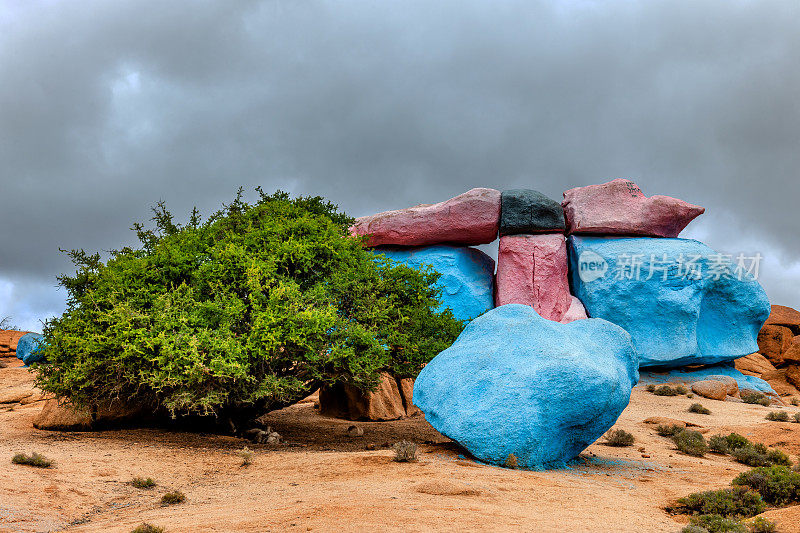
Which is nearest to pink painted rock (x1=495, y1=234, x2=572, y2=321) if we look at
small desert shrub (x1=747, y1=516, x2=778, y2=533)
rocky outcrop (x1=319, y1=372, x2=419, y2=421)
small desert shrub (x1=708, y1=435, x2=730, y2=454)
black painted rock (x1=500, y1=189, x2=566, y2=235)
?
black painted rock (x1=500, y1=189, x2=566, y2=235)

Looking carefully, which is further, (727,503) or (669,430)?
(669,430)

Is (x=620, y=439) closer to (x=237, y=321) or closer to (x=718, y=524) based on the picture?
(x=718, y=524)

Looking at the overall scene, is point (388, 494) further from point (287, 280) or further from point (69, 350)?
point (69, 350)

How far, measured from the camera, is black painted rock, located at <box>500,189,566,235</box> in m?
23.7

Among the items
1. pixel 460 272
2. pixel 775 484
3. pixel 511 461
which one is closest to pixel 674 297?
pixel 460 272

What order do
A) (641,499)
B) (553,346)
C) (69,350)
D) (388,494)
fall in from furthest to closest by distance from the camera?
1. (69,350)
2. (553,346)
3. (641,499)
4. (388,494)

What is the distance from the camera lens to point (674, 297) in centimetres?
2186

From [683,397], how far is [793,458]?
29.6ft

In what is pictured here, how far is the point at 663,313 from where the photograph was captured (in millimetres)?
22062

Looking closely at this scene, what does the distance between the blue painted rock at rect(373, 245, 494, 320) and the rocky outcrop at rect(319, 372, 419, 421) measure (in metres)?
8.11

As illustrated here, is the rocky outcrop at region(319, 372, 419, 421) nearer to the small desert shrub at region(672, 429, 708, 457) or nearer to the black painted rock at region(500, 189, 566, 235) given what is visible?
the small desert shrub at region(672, 429, 708, 457)

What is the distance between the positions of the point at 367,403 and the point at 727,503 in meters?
10.0

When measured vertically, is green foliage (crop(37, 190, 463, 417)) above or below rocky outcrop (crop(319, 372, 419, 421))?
above

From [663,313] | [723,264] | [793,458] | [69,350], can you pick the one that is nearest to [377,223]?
[663,313]
